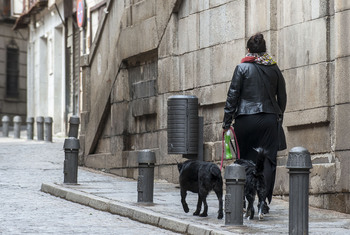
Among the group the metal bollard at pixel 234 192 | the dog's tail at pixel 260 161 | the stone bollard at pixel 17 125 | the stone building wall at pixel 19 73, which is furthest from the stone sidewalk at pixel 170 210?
the stone building wall at pixel 19 73

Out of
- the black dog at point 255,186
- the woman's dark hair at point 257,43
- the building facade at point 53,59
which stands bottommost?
the black dog at point 255,186

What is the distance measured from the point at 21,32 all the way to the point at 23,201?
1234 inches

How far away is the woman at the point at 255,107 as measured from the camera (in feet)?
32.0

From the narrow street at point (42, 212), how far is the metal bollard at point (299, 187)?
A: 1754 mm

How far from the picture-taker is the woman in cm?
976

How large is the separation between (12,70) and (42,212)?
→ 31719 mm

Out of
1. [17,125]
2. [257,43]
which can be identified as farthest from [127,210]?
[17,125]

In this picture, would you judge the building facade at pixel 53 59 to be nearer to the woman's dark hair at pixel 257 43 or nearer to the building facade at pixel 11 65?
the building facade at pixel 11 65

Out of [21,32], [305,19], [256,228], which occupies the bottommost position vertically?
[256,228]

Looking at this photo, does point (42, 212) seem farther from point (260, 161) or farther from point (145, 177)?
point (260, 161)

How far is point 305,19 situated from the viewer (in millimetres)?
11164

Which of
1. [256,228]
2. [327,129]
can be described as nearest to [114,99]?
[327,129]

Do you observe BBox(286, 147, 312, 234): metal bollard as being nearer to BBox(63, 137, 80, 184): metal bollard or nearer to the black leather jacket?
the black leather jacket

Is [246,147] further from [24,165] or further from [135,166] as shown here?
[24,165]
